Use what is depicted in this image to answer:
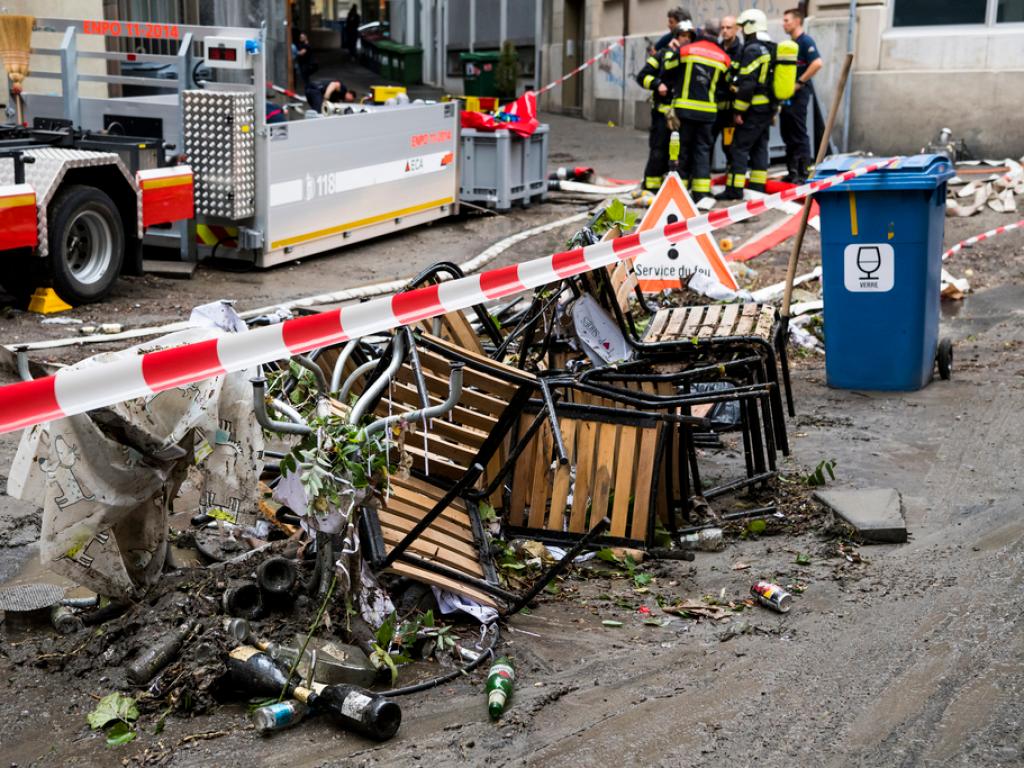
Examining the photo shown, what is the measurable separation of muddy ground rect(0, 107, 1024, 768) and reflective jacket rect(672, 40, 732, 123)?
8.15 metres

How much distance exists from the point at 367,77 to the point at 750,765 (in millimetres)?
34113

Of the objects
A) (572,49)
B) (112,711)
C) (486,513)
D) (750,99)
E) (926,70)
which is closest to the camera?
(112,711)

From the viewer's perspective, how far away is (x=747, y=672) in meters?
4.30

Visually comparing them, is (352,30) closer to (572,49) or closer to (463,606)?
(572,49)

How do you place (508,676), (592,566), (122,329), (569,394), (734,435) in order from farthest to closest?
(122,329) < (734,435) < (569,394) < (592,566) < (508,676)

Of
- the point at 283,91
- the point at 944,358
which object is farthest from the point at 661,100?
the point at 944,358

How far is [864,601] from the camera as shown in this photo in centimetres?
488

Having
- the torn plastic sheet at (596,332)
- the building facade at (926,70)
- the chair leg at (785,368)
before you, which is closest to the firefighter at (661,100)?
the building facade at (926,70)

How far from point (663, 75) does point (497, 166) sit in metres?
2.10

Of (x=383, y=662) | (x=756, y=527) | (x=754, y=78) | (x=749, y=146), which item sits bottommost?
(x=756, y=527)

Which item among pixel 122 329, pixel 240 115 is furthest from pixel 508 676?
pixel 240 115

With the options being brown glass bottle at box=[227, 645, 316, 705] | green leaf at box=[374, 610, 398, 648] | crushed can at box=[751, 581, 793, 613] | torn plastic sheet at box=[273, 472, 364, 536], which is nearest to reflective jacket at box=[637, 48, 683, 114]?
crushed can at box=[751, 581, 793, 613]

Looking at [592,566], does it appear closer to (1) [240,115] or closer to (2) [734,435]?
(2) [734,435]

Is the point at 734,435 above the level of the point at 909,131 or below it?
below
